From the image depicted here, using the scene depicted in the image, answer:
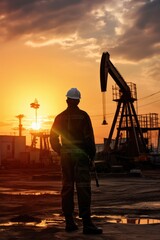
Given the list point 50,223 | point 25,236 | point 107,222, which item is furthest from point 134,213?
A: point 25,236

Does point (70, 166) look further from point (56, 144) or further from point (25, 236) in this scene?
point (25, 236)

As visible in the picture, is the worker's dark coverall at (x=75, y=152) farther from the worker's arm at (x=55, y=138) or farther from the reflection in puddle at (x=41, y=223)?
the reflection in puddle at (x=41, y=223)

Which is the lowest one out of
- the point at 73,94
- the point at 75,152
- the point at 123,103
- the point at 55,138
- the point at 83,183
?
the point at 83,183

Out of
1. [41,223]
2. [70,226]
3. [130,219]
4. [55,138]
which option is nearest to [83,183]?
[70,226]

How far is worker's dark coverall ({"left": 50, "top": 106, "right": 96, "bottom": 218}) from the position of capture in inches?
231

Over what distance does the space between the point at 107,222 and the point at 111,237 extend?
1410 mm

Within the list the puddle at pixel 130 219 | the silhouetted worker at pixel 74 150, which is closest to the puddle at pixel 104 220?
the puddle at pixel 130 219

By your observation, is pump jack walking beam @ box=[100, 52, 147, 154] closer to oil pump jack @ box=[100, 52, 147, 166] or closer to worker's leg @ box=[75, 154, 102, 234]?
oil pump jack @ box=[100, 52, 147, 166]

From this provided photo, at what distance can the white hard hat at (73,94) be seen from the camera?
6.12 m

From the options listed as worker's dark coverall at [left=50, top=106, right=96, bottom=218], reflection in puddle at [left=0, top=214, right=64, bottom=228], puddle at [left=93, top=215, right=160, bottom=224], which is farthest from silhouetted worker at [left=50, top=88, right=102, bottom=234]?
puddle at [left=93, top=215, right=160, bottom=224]

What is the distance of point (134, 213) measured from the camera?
7.76 metres

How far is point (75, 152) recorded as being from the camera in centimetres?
591

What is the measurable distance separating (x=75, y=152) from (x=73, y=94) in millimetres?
778

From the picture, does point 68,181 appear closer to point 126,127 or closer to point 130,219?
point 130,219
